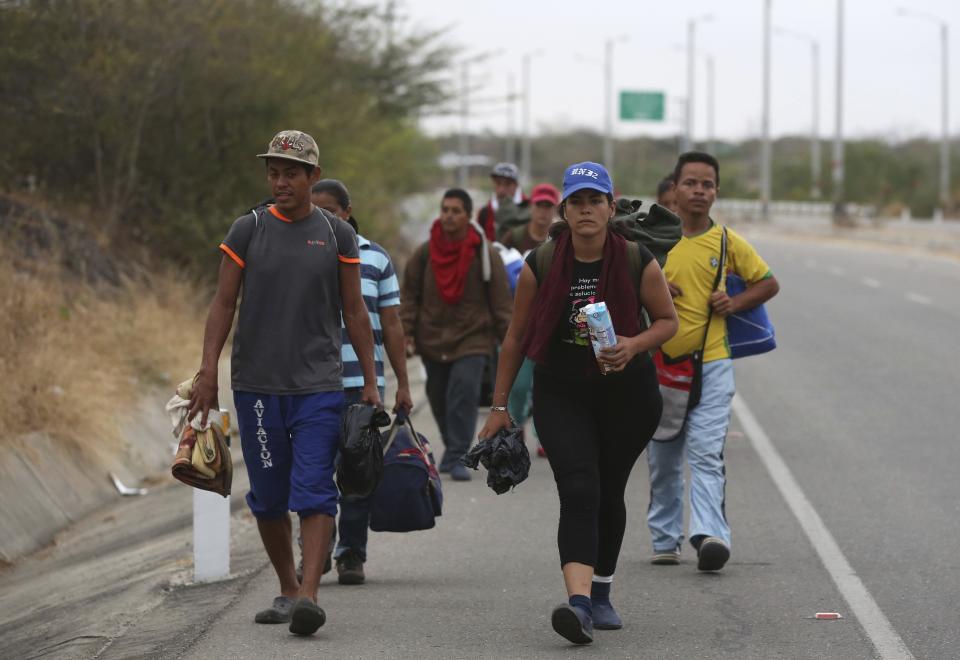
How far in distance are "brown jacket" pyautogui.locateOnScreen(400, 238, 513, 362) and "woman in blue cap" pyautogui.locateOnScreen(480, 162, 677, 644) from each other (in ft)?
13.6

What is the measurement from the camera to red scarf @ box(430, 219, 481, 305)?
10.6 m

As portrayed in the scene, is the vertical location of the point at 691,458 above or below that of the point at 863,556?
above

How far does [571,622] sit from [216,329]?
1.80 metres

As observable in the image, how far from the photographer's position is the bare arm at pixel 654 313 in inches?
249

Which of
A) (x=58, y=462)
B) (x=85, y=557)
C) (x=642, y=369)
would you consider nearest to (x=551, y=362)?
(x=642, y=369)

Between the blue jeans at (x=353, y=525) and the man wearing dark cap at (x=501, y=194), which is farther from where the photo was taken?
the man wearing dark cap at (x=501, y=194)

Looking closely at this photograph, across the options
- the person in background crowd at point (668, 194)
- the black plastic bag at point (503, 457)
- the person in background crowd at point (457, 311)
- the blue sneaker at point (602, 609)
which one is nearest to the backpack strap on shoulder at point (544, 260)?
the black plastic bag at point (503, 457)

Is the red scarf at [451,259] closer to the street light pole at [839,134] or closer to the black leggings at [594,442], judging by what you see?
the black leggings at [594,442]

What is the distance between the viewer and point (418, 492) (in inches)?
286

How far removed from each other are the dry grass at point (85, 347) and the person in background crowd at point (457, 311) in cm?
252

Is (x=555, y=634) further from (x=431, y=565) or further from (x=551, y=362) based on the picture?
(x=431, y=565)

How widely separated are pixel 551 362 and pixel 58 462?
5463 millimetres

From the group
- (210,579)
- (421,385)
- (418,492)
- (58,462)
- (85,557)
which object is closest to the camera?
(418,492)

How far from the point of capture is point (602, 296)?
6363mm
